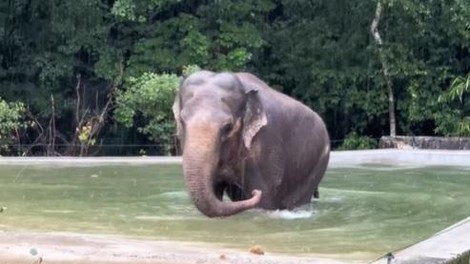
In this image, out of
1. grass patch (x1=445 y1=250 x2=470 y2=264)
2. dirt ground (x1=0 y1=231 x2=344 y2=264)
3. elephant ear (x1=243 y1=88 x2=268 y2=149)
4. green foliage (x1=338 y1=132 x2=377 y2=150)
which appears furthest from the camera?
green foliage (x1=338 y1=132 x2=377 y2=150)

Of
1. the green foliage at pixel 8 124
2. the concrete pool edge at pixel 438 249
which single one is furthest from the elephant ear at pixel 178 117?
the green foliage at pixel 8 124

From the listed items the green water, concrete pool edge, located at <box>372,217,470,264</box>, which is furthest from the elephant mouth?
concrete pool edge, located at <box>372,217,470,264</box>

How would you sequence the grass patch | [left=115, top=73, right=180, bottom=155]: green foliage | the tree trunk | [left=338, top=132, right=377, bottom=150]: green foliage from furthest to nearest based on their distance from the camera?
[left=338, top=132, right=377, bottom=150]: green foliage
the tree trunk
[left=115, top=73, right=180, bottom=155]: green foliage
the grass patch

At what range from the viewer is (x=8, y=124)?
1434cm

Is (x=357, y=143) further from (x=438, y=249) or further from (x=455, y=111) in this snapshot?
(x=438, y=249)

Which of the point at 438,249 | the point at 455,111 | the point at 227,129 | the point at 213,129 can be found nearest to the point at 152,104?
the point at 455,111

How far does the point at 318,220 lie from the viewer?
672cm

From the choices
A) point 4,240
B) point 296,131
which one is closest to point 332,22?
point 296,131

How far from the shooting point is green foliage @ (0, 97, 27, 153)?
14305 mm

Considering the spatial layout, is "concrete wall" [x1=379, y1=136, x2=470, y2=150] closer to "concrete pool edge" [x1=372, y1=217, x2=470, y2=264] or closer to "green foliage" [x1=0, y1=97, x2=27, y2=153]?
"green foliage" [x1=0, y1=97, x2=27, y2=153]

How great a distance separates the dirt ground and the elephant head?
143 cm

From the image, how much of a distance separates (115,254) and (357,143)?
13055 mm

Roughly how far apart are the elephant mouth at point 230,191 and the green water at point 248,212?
0.14 meters

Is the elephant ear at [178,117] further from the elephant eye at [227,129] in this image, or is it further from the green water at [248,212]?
the green water at [248,212]
